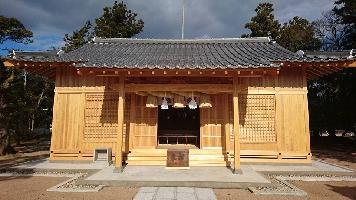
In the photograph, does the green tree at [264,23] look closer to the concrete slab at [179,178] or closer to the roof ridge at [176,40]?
the roof ridge at [176,40]

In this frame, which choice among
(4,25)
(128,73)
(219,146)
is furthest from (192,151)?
(4,25)

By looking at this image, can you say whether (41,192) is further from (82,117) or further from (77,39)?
(77,39)

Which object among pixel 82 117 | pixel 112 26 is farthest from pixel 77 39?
pixel 82 117

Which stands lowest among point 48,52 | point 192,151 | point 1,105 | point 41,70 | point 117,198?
point 117,198

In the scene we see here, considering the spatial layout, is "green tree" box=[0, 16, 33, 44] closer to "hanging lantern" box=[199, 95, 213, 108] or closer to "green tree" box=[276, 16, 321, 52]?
"hanging lantern" box=[199, 95, 213, 108]

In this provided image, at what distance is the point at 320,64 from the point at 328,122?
16.0m

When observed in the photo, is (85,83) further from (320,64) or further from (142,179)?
(320,64)

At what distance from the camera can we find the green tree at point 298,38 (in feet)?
107

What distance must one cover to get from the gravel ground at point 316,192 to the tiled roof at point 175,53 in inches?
182

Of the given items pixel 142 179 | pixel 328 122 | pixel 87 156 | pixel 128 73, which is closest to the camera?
pixel 142 179

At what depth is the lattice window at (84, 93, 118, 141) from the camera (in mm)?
11977

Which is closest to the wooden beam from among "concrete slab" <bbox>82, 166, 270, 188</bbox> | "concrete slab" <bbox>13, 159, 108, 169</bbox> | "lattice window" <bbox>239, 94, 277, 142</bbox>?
"lattice window" <bbox>239, 94, 277, 142</bbox>

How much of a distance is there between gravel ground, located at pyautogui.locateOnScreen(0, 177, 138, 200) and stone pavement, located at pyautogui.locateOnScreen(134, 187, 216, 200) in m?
0.33

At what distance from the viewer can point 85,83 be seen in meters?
12.2
